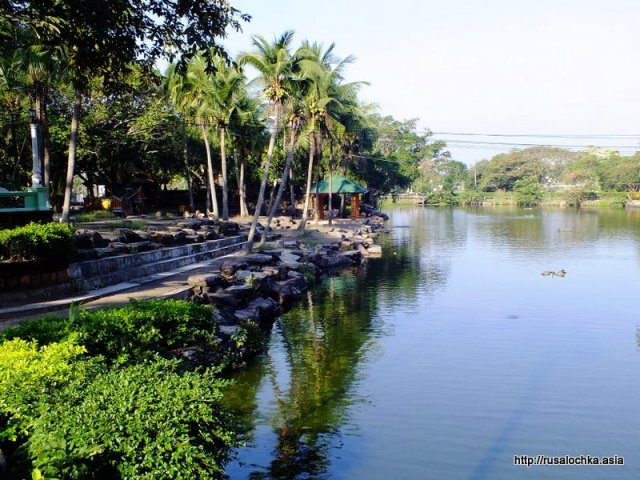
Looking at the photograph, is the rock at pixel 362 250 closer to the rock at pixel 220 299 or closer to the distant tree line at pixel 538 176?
the rock at pixel 220 299

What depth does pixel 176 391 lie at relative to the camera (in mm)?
6555

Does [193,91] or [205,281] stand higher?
[193,91]

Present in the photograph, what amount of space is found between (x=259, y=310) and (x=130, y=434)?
14.0 m

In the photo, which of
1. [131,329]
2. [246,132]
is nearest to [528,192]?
[246,132]

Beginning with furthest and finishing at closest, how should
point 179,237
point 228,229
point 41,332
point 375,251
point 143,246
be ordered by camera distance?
point 375,251, point 228,229, point 179,237, point 143,246, point 41,332

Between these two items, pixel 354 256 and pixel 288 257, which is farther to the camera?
pixel 354 256

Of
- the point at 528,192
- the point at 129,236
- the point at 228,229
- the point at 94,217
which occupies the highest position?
the point at 528,192

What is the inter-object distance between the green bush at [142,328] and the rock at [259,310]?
206 inches

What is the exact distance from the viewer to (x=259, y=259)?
2548cm

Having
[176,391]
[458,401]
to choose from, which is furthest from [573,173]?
[176,391]

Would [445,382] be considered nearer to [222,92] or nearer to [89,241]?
[89,241]

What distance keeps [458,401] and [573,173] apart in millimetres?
114238

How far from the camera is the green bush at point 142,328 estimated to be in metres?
9.92

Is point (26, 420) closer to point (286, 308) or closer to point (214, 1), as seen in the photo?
point (214, 1)
